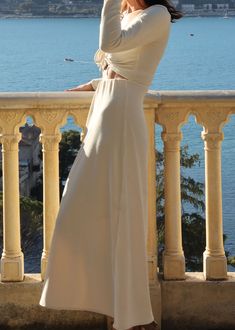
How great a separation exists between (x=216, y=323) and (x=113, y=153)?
4.91ft

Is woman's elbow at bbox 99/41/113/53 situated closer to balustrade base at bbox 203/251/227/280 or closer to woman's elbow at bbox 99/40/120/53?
woman's elbow at bbox 99/40/120/53

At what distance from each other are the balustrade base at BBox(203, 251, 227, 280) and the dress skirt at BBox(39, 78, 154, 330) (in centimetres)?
83

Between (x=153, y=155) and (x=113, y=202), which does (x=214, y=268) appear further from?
(x=113, y=202)

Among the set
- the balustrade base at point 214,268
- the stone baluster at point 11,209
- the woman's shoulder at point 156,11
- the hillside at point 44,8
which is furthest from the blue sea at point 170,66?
the woman's shoulder at point 156,11

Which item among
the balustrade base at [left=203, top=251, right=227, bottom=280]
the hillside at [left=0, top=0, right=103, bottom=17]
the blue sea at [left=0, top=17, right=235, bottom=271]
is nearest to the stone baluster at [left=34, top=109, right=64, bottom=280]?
the balustrade base at [left=203, top=251, right=227, bottom=280]

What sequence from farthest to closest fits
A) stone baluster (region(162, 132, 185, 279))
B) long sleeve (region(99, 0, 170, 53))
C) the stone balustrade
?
1. stone baluster (region(162, 132, 185, 279))
2. the stone balustrade
3. long sleeve (region(99, 0, 170, 53))

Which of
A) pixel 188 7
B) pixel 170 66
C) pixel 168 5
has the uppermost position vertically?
pixel 188 7

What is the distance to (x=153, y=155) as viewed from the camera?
520cm

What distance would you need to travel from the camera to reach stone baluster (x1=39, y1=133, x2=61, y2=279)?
520cm

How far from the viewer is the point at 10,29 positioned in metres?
174

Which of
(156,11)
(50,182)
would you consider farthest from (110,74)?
(50,182)

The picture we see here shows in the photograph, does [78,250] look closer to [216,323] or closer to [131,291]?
[131,291]

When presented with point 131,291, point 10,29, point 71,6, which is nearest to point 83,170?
point 131,291

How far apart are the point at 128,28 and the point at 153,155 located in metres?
1.14
